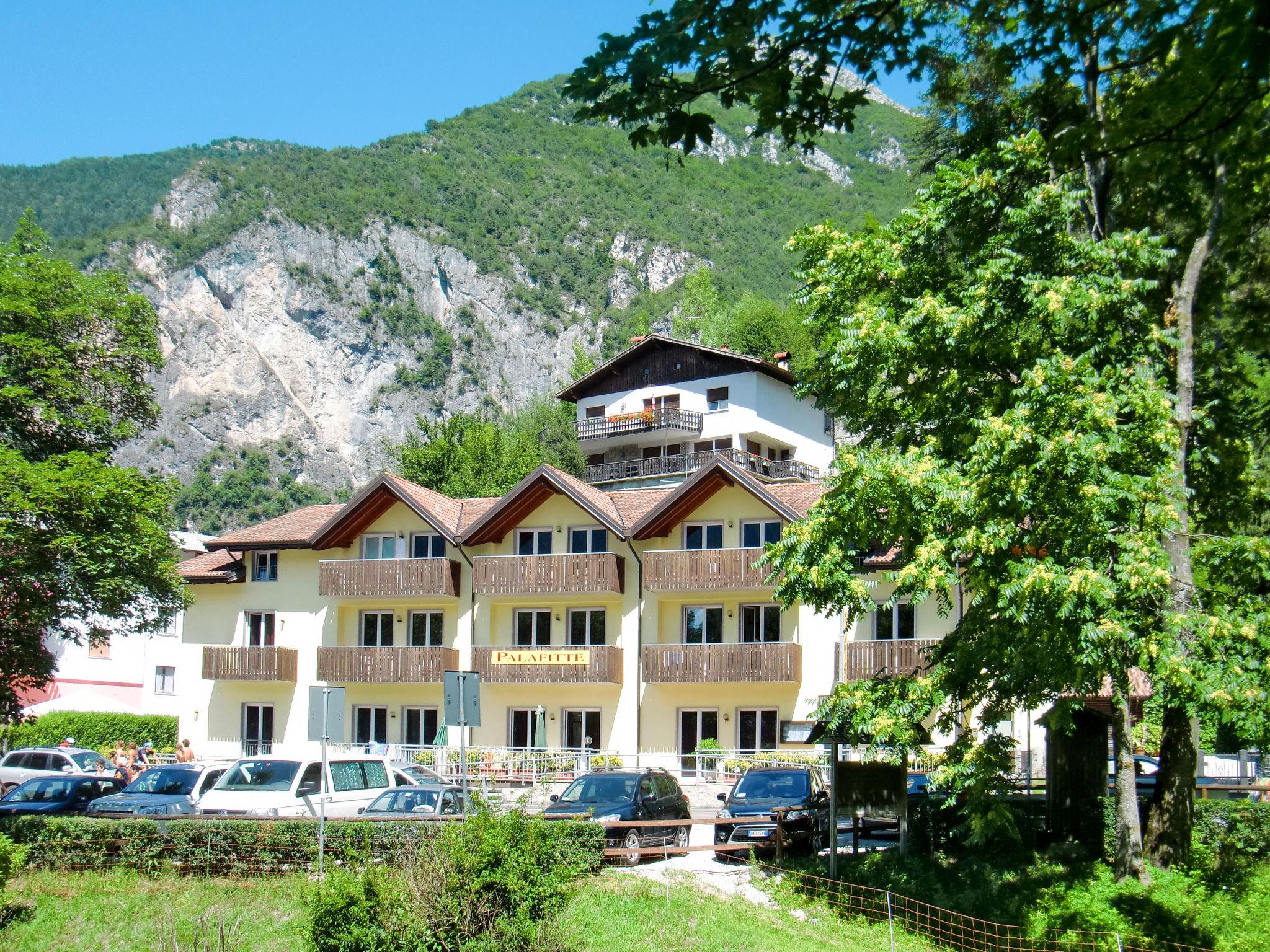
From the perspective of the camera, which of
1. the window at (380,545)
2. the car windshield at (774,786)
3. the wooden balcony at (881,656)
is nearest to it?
the car windshield at (774,786)

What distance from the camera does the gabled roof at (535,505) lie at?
3762 cm

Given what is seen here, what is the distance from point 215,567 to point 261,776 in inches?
921

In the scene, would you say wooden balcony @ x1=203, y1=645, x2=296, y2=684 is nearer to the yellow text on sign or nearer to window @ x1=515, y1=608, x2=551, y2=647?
the yellow text on sign

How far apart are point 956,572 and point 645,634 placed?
2083 centimetres

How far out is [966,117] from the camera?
21.3 metres

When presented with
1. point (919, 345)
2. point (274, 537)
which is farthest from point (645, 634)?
point (919, 345)

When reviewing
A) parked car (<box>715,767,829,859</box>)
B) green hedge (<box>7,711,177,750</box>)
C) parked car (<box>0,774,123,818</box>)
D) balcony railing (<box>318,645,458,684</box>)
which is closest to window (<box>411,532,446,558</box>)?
balcony railing (<box>318,645,458,684</box>)

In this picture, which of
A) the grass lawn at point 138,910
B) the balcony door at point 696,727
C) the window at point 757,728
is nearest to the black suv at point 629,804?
the grass lawn at point 138,910

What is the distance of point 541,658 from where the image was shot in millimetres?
37906

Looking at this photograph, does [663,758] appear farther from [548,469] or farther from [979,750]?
[979,750]

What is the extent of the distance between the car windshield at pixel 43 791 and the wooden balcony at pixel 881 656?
1920cm

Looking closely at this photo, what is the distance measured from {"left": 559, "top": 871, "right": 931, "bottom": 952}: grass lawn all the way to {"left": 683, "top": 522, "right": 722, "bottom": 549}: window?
2012 centimetres

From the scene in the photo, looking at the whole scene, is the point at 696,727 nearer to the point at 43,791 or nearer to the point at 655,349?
the point at 43,791

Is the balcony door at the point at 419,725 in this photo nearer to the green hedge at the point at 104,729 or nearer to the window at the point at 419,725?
the window at the point at 419,725
